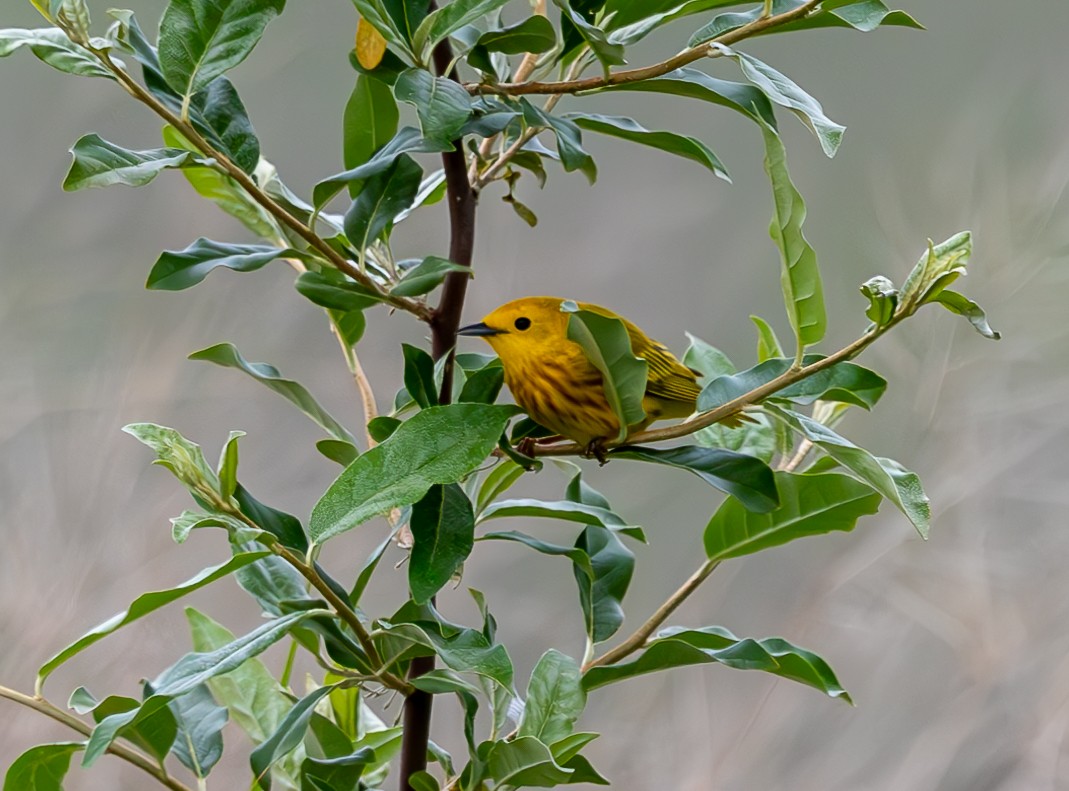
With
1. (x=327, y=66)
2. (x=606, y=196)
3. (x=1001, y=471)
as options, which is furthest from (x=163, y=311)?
(x=1001, y=471)

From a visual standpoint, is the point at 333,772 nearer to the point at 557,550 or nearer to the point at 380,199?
the point at 557,550

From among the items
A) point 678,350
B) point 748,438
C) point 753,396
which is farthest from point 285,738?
point 678,350

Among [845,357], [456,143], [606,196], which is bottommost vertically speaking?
[606,196]

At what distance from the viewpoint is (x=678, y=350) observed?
92.0 inches

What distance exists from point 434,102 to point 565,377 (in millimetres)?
288

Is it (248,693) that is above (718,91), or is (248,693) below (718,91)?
below

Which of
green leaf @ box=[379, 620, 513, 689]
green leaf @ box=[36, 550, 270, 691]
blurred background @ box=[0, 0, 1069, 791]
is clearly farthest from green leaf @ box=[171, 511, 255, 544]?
blurred background @ box=[0, 0, 1069, 791]

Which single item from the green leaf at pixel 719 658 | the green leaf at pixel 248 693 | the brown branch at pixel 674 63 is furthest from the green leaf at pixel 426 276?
the green leaf at pixel 248 693

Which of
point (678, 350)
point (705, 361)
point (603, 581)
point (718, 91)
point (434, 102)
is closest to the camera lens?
point (434, 102)

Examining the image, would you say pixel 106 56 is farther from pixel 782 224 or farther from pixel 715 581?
pixel 715 581

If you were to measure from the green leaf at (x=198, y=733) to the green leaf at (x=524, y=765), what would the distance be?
258 mm

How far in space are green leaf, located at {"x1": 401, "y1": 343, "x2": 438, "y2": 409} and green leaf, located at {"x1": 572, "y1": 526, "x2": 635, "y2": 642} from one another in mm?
250

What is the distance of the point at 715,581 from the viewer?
228 cm

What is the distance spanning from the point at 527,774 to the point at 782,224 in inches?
16.0
